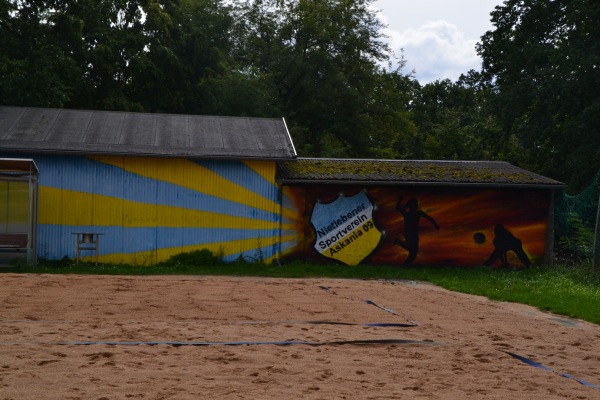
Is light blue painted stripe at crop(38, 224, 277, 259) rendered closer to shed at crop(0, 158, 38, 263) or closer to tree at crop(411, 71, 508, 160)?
shed at crop(0, 158, 38, 263)

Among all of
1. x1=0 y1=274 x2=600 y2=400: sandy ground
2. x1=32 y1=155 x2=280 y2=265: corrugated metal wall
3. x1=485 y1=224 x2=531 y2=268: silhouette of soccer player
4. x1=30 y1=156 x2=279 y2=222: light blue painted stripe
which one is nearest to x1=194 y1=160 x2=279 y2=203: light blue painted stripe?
x1=32 y1=155 x2=280 y2=265: corrugated metal wall

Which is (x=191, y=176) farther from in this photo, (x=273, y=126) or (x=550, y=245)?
(x=550, y=245)

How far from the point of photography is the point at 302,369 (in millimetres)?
8727

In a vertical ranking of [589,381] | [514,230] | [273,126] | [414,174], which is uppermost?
[273,126]

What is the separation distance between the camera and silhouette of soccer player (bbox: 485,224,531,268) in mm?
23812

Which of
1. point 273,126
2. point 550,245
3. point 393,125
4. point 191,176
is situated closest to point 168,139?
point 191,176

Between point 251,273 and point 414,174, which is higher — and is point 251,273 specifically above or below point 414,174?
below

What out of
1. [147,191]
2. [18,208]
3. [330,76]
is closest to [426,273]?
[147,191]

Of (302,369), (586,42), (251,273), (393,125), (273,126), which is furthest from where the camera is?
(393,125)

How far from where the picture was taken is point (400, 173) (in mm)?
23672

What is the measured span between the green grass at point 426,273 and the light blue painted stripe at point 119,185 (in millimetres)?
1375

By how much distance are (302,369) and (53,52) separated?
23.9 metres

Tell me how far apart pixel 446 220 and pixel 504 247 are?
6.35 feet

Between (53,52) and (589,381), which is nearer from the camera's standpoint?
(589,381)
